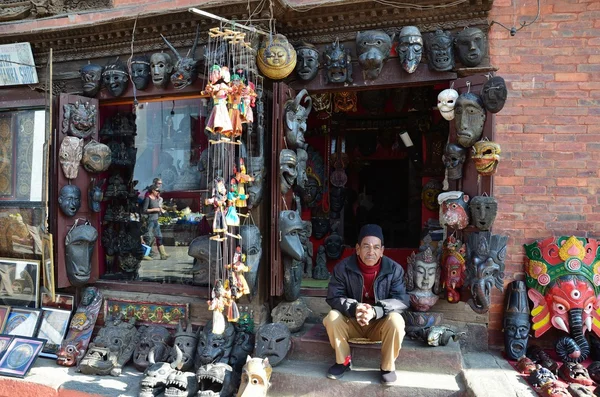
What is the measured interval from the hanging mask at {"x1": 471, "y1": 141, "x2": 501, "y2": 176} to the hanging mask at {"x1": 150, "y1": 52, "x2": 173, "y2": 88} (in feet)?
11.9

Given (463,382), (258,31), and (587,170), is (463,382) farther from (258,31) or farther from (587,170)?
(258,31)

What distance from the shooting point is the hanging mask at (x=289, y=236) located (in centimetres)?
462

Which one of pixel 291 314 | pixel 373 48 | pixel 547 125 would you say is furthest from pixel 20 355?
pixel 547 125

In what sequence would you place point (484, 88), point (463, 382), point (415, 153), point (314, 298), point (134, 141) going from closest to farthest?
point (463, 382) < point (484, 88) < point (314, 298) < point (134, 141) < point (415, 153)

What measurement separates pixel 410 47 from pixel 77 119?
4.06 m

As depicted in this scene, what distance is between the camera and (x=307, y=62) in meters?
4.85

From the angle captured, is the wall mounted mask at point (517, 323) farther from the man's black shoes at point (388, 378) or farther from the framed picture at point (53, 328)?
the framed picture at point (53, 328)

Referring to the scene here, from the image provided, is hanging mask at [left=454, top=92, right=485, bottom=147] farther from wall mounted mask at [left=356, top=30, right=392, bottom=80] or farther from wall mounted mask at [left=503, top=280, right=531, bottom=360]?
wall mounted mask at [left=503, top=280, right=531, bottom=360]

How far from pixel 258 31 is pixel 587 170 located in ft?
12.4

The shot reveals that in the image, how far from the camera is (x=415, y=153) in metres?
7.00

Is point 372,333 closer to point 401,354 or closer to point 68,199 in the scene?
point 401,354

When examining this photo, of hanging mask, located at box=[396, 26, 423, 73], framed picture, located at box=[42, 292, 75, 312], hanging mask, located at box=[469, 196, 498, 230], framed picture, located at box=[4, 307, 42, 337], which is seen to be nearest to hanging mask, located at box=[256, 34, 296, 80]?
hanging mask, located at box=[396, 26, 423, 73]

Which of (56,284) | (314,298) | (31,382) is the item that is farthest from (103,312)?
(314,298)

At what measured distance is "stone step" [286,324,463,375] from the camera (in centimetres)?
412
